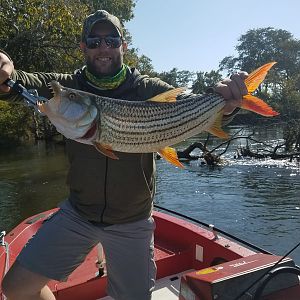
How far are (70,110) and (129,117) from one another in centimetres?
39

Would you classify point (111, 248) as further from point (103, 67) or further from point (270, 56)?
point (270, 56)

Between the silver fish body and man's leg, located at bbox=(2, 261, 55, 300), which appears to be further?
man's leg, located at bbox=(2, 261, 55, 300)

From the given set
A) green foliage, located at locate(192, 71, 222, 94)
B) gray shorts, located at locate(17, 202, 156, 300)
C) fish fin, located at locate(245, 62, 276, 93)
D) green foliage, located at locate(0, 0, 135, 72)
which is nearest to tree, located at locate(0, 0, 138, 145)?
green foliage, located at locate(0, 0, 135, 72)

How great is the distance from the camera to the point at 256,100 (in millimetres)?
3102

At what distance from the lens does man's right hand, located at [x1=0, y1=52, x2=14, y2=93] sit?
10.4 ft

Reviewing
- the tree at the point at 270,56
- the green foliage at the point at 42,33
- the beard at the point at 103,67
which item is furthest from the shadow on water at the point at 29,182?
the tree at the point at 270,56

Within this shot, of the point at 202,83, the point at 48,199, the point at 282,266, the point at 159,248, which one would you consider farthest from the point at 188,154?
the point at 202,83

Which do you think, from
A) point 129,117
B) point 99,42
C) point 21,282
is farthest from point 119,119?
point 21,282

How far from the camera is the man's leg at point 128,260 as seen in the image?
3.54m

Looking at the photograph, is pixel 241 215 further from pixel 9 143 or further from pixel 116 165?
pixel 9 143

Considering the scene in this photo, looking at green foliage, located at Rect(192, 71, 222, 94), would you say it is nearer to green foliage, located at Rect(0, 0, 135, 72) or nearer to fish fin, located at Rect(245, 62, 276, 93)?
green foliage, located at Rect(0, 0, 135, 72)

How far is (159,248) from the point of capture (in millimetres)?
5910

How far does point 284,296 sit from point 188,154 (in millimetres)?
20783

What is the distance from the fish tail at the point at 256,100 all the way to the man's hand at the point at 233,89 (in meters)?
0.04
